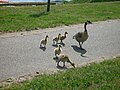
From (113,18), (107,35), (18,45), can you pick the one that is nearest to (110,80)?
(18,45)

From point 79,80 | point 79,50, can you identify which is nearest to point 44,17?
point 79,50

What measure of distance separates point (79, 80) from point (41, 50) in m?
3.10

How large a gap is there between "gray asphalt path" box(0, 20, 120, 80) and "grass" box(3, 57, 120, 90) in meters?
0.74

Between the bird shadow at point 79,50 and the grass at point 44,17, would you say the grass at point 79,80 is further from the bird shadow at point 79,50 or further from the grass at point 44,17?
the grass at point 44,17

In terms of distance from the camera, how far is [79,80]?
7398 millimetres

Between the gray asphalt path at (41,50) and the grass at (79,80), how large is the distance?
738 mm

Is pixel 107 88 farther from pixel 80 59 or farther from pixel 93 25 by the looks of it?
pixel 93 25

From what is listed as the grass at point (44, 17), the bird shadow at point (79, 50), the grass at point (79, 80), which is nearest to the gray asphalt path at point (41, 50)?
the bird shadow at point (79, 50)

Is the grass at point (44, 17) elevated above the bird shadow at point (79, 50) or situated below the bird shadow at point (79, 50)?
above

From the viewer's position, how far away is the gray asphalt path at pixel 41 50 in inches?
333

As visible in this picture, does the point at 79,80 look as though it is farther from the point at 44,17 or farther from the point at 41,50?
the point at 44,17

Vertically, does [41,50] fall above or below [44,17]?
below

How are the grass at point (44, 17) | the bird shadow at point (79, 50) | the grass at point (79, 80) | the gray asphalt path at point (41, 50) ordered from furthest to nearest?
the grass at point (44, 17) < the bird shadow at point (79, 50) < the gray asphalt path at point (41, 50) < the grass at point (79, 80)

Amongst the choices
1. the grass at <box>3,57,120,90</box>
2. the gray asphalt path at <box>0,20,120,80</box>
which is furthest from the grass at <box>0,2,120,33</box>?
the grass at <box>3,57,120,90</box>
